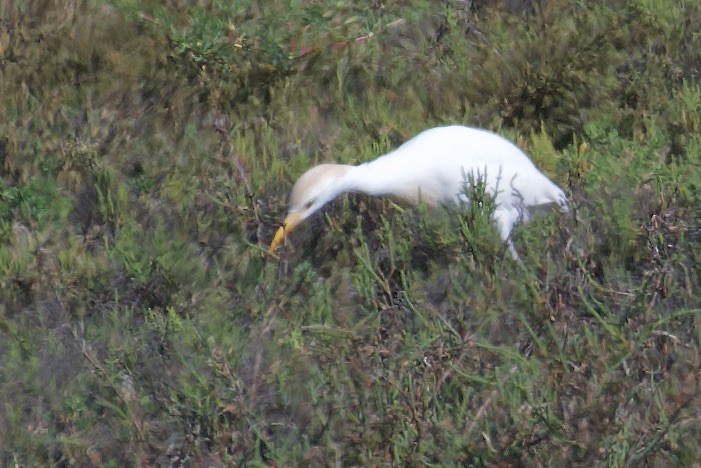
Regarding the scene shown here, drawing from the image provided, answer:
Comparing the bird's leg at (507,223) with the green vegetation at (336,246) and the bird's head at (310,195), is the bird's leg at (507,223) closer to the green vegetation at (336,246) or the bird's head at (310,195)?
the green vegetation at (336,246)

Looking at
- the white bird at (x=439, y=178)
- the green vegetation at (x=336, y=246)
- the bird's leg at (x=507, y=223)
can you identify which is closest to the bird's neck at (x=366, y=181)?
the white bird at (x=439, y=178)

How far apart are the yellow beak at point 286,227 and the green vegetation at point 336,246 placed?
92mm

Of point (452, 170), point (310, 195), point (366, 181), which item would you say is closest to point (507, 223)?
point (452, 170)

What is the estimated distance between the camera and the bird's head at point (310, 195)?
399 centimetres

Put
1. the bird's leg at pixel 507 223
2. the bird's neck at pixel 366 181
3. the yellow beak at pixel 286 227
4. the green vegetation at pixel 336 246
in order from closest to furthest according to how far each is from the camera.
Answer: the green vegetation at pixel 336 246 < the bird's leg at pixel 507 223 < the yellow beak at pixel 286 227 < the bird's neck at pixel 366 181

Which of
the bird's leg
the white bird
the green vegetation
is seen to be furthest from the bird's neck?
the bird's leg

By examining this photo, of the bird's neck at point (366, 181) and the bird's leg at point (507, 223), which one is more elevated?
the bird's neck at point (366, 181)

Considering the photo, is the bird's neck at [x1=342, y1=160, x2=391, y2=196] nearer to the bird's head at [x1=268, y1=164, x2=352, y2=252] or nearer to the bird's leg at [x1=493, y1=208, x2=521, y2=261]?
the bird's head at [x1=268, y1=164, x2=352, y2=252]

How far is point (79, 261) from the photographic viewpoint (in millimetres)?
3965

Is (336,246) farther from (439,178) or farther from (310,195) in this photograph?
(439,178)

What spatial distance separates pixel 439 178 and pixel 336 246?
425mm

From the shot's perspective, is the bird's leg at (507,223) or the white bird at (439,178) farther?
the white bird at (439,178)

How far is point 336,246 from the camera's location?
410 cm

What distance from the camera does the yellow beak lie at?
3953 millimetres
